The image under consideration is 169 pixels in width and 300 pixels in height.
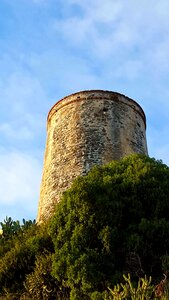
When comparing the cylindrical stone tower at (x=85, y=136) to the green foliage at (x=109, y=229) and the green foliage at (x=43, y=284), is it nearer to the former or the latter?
the green foliage at (x=109, y=229)

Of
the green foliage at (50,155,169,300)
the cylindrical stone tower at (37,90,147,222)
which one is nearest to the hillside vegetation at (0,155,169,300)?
the green foliage at (50,155,169,300)

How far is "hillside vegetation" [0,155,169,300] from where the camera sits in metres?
10.0

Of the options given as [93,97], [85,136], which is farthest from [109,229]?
[93,97]

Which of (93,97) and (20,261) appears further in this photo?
(93,97)

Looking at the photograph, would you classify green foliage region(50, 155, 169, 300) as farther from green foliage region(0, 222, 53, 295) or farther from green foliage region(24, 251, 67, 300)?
green foliage region(0, 222, 53, 295)

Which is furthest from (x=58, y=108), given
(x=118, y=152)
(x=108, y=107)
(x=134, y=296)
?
(x=134, y=296)

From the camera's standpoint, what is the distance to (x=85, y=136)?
15.7m

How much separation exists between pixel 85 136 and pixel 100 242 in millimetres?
5596

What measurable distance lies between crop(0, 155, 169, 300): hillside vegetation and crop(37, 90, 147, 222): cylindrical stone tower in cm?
219

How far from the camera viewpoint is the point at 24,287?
38.5 feet

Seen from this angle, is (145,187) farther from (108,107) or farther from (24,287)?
(108,107)

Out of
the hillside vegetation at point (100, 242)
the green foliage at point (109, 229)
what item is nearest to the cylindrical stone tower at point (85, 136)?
the hillside vegetation at point (100, 242)

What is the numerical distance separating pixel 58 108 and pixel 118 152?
128 inches

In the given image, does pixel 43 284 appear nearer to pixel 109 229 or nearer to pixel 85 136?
pixel 109 229
